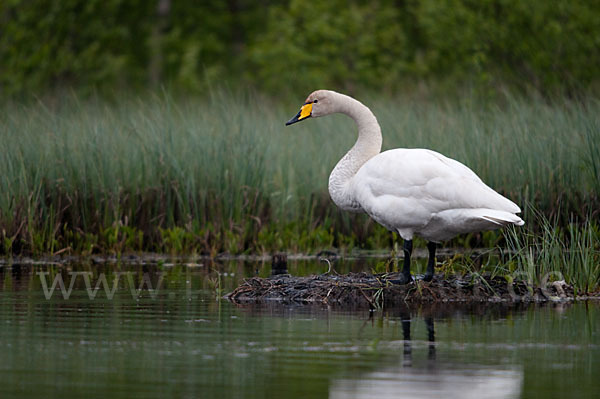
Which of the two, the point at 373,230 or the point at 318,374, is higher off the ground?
the point at 373,230

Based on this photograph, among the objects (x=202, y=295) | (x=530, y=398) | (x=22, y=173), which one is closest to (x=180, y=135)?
(x=22, y=173)

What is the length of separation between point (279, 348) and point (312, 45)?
22353 mm

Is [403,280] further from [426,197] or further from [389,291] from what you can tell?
[426,197]

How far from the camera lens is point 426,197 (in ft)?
29.6

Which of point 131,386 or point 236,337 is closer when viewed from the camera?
point 131,386

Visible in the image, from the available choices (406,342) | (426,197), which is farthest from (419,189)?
(406,342)

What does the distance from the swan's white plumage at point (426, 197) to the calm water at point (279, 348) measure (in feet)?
2.39

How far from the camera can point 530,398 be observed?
5.59 meters

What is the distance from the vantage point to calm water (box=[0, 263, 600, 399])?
5.82 m

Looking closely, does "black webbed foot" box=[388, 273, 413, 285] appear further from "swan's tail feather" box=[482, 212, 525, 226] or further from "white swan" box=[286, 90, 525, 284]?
"swan's tail feather" box=[482, 212, 525, 226]

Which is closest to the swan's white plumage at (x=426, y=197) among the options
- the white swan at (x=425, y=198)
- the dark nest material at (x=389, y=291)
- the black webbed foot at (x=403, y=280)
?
the white swan at (x=425, y=198)

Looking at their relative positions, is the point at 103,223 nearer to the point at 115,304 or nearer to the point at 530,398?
the point at 115,304

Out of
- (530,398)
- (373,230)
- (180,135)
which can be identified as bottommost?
(530,398)

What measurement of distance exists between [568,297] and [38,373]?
189 inches
